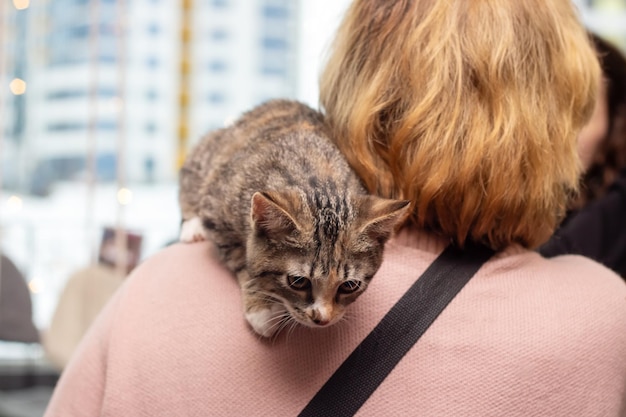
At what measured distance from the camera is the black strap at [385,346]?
3.14 ft

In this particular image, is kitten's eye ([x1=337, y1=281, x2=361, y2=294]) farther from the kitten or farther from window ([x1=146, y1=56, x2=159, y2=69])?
window ([x1=146, y1=56, x2=159, y2=69])

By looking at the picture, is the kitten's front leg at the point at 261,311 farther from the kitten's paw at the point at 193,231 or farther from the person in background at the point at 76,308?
the person in background at the point at 76,308

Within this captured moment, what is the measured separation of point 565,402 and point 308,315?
1.31ft

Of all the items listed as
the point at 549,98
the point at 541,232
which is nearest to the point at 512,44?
the point at 549,98

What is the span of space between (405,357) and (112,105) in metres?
2.65

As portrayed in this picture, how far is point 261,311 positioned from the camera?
3.26 ft

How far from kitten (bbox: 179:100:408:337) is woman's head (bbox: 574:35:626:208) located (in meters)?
1.42

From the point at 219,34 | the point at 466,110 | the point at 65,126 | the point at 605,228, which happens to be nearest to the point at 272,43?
the point at 219,34

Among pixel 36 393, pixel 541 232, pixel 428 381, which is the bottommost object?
pixel 36 393

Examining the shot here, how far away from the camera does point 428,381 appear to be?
97cm

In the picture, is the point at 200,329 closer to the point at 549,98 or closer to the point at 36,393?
the point at 549,98

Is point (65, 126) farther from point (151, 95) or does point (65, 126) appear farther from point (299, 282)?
point (299, 282)

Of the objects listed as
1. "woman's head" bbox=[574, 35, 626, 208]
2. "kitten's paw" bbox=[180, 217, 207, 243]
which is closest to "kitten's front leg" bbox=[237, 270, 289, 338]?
"kitten's paw" bbox=[180, 217, 207, 243]

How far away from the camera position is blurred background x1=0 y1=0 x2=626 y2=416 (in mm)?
3105
